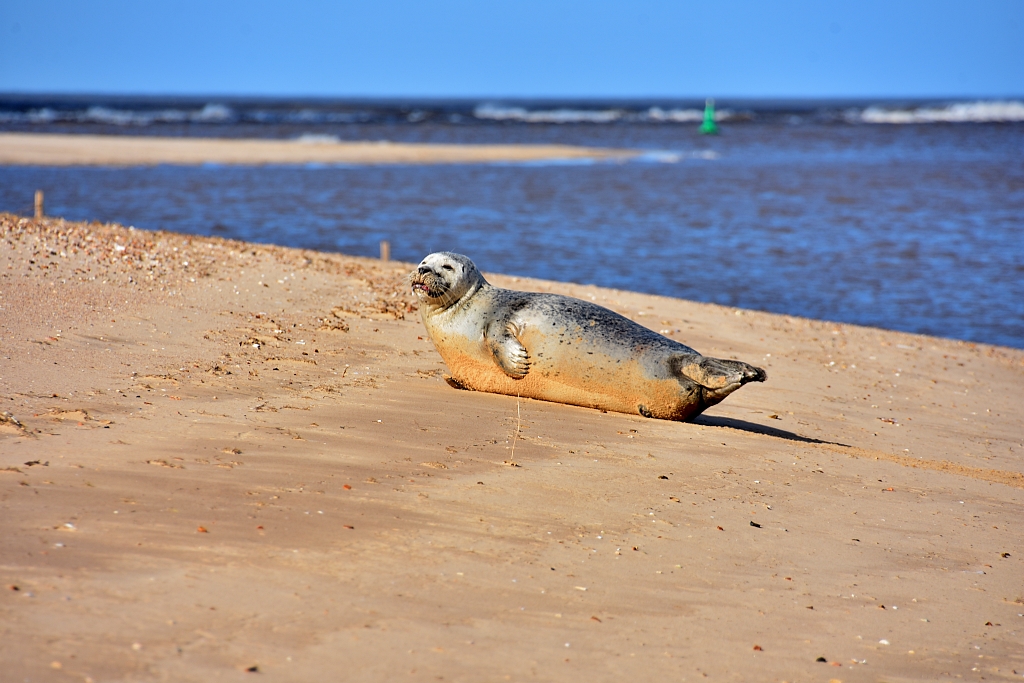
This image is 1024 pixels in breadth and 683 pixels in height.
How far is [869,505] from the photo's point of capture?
448 cm

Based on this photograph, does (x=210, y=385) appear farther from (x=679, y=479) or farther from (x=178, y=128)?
(x=178, y=128)

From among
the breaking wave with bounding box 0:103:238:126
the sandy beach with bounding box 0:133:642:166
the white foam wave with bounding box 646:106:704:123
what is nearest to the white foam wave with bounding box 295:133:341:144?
the sandy beach with bounding box 0:133:642:166

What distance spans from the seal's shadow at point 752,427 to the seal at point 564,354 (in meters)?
0.29

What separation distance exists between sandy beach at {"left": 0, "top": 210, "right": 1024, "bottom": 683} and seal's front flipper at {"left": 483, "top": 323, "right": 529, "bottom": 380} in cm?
22

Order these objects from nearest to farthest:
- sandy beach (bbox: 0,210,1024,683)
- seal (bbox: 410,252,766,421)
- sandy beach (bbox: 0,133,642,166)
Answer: sandy beach (bbox: 0,210,1024,683), seal (bbox: 410,252,766,421), sandy beach (bbox: 0,133,642,166)

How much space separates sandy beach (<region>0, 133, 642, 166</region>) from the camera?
26.7m

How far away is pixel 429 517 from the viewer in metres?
3.67

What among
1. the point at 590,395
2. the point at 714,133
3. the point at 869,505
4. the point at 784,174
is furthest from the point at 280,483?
the point at 714,133

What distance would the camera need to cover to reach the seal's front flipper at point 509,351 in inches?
211

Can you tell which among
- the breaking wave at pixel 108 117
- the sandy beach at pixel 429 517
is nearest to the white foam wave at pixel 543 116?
the breaking wave at pixel 108 117

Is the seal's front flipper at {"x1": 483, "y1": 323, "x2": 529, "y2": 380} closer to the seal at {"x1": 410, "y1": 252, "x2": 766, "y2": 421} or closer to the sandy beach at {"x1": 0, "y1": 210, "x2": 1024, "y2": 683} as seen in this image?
the seal at {"x1": 410, "y1": 252, "x2": 766, "y2": 421}

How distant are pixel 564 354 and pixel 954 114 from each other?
82.6m

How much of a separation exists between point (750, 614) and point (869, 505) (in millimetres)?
1437

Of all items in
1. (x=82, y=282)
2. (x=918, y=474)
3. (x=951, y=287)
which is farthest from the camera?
(x=951, y=287)
